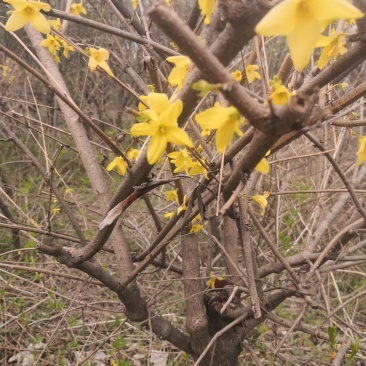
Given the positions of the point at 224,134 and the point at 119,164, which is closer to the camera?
the point at 224,134

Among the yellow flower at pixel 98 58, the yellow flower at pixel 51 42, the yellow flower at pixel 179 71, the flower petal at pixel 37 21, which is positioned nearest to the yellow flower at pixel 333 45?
the yellow flower at pixel 179 71

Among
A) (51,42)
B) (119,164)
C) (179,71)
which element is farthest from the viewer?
(51,42)

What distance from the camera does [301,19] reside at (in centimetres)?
64

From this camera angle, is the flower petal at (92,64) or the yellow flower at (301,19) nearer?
the yellow flower at (301,19)

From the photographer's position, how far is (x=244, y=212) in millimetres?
1315

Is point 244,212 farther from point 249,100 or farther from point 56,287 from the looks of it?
point 56,287

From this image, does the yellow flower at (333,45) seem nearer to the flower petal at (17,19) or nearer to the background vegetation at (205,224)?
the background vegetation at (205,224)

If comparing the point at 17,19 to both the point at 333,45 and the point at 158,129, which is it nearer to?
the point at 158,129

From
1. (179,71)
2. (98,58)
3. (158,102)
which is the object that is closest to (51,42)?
(98,58)

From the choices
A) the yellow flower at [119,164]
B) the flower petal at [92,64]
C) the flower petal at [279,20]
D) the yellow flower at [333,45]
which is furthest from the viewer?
the yellow flower at [119,164]

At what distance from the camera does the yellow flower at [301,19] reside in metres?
0.58

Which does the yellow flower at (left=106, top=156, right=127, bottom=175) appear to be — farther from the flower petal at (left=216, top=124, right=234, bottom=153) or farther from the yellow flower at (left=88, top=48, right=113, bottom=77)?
the flower petal at (left=216, top=124, right=234, bottom=153)

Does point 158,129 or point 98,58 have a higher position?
point 98,58

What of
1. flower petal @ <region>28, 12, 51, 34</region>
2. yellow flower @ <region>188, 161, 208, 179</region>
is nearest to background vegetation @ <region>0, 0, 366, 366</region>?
yellow flower @ <region>188, 161, 208, 179</region>
